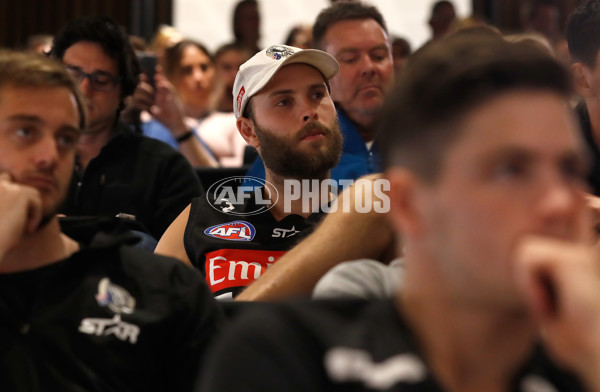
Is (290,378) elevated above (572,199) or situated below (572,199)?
below

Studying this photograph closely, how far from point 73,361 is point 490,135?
822 millimetres

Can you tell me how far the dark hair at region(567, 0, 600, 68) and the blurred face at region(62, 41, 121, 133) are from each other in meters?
1.44

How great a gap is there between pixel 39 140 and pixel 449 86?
0.85 m

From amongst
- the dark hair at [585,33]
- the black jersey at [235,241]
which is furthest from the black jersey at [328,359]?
the dark hair at [585,33]

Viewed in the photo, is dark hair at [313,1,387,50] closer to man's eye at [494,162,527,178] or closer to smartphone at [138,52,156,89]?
smartphone at [138,52,156,89]

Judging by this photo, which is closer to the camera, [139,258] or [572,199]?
[572,199]

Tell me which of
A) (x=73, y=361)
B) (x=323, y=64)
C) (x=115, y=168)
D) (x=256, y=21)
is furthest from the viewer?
(x=256, y=21)

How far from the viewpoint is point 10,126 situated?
4.62 feet

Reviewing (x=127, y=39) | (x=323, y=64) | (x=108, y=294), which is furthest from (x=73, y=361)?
(x=127, y=39)

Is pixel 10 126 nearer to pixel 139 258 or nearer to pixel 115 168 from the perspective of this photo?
pixel 139 258

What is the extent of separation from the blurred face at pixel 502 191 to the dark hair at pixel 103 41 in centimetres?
205

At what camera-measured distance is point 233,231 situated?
2.08 m

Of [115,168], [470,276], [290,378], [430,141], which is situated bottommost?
[115,168]

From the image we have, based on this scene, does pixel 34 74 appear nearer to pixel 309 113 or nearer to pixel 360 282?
pixel 360 282
